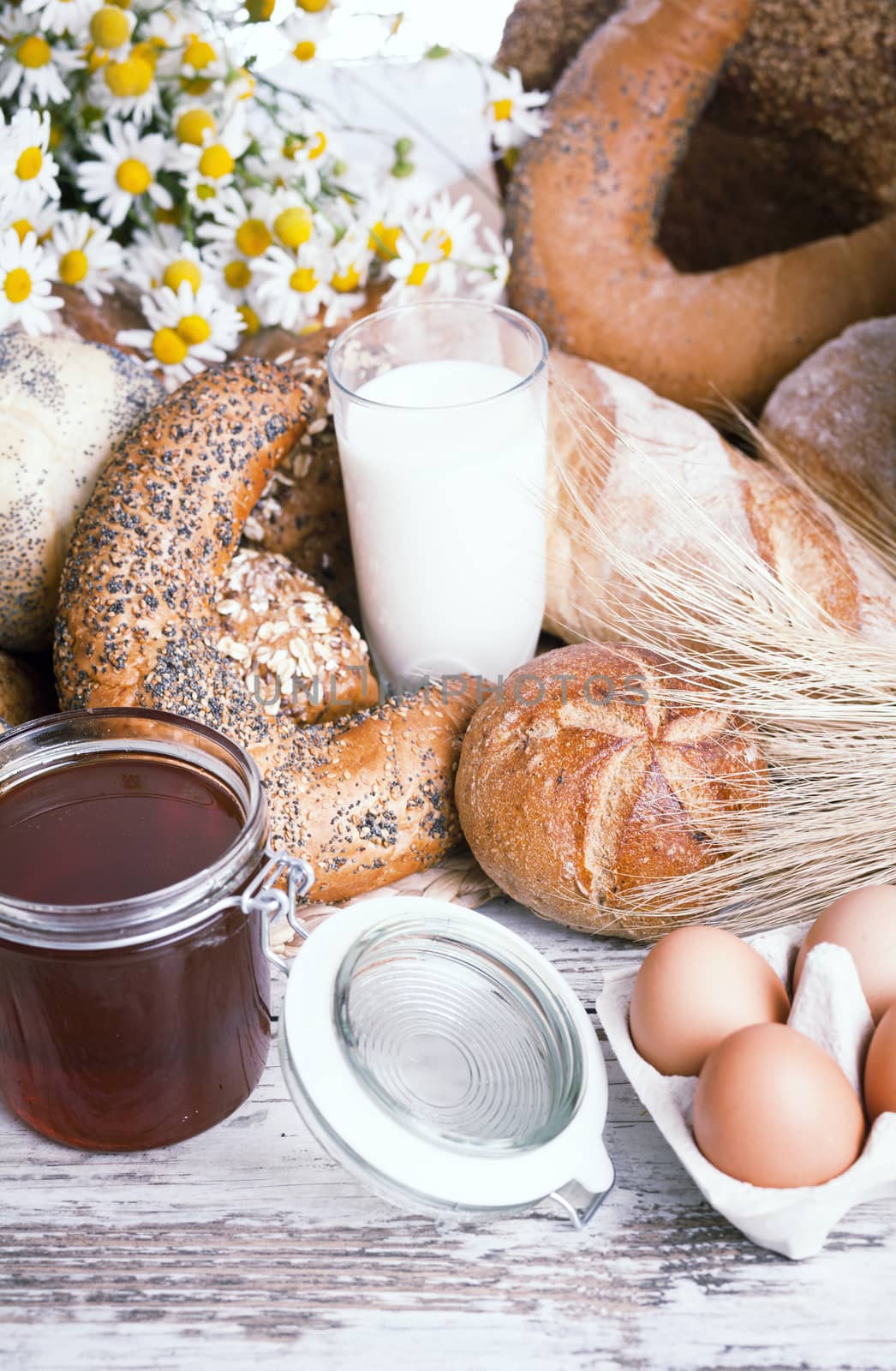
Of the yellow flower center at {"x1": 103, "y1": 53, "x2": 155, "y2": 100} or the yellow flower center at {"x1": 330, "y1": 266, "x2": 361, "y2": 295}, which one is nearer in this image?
the yellow flower center at {"x1": 103, "y1": 53, "x2": 155, "y2": 100}

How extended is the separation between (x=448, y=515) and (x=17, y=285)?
523 millimetres

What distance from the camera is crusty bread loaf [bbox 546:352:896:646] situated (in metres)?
1.30

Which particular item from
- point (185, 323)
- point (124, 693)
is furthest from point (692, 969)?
point (185, 323)

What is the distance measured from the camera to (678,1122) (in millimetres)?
853

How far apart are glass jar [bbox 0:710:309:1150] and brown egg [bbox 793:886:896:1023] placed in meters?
0.42

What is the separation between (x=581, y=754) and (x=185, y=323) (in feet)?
2.40

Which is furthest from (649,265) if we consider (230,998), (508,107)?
(230,998)

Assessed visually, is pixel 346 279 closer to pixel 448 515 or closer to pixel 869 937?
pixel 448 515

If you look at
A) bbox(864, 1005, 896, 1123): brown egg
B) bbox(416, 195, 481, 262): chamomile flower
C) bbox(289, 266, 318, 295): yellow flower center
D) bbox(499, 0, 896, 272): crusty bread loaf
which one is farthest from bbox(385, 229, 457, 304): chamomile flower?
bbox(864, 1005, 896, 1123): brown egg

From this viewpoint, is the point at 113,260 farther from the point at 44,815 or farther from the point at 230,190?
the point at 44,815

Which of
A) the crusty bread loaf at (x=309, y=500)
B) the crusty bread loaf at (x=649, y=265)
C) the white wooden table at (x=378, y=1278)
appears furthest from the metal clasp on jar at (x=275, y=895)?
the crusty bread loaf at (x=649, y=265)

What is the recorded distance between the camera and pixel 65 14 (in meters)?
1.33

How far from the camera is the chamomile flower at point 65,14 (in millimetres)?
1319

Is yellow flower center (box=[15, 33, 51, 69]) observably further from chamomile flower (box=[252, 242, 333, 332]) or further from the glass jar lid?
the glass jar lid
